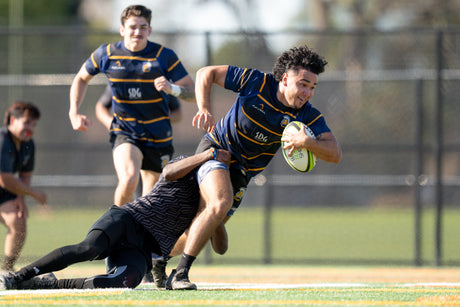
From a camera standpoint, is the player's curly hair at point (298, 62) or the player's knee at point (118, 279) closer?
the player's knee at point (118, 279)

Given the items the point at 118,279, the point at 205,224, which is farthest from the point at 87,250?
the point at 205,224

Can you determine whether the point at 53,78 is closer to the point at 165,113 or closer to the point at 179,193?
the point at 165,113

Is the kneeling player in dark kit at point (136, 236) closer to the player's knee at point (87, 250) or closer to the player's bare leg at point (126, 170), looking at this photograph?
the player's knee at point (87, 250)

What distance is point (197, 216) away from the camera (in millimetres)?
5941

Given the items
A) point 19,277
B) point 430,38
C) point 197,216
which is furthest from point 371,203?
point 19,277

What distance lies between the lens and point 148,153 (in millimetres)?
7555

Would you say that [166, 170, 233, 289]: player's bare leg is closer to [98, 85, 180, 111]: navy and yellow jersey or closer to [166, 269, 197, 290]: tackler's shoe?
[166, 269, 197, 290]: tackler's shoe

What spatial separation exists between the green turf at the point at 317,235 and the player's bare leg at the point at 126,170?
332 centimetres

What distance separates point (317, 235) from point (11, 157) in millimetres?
7808

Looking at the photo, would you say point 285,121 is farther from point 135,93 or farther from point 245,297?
point 135,93

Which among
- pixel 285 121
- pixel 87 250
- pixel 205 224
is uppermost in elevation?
pixel 285 121

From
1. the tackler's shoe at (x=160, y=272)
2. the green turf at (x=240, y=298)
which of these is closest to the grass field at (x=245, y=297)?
the green turf at (x=240, y=298)

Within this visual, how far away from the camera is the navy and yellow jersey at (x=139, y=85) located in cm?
751

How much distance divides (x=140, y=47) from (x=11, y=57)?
49.9ft
